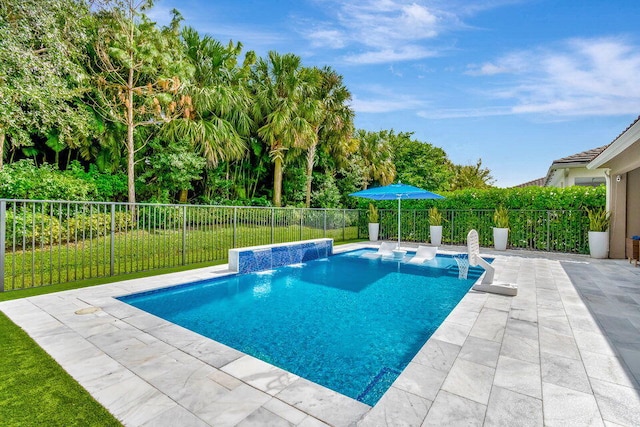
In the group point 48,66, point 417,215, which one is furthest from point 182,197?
point 417,215

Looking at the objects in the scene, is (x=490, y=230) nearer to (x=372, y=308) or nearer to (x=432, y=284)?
(x=432, y=284)

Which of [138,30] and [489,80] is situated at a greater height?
[138,30]

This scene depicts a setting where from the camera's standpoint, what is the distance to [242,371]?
2.77 m

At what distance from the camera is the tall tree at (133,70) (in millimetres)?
11031

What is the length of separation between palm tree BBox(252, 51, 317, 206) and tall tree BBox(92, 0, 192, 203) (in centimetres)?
392

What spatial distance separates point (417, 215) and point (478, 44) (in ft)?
23.3

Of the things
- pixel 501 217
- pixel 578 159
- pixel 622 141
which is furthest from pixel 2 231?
pixel 578 159

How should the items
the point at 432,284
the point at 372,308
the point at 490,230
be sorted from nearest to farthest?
the point at 372,308, the point at 432,284, the point at 490,230

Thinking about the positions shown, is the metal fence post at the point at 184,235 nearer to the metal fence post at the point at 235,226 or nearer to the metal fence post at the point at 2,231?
the metal fence post at the point at 235,226

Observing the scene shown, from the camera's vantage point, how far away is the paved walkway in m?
2.14

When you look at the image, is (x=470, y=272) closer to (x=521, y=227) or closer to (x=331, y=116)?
(x=521, y=227)

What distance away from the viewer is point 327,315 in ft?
16.4

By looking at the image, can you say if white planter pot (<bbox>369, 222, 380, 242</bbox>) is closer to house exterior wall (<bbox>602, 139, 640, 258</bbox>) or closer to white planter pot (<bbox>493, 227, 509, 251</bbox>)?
white planter pot (<bbox>493, 227, 509, 251</bbox>)

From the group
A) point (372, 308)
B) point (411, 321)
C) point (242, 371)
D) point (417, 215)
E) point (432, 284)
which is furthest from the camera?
point (417, 215)
